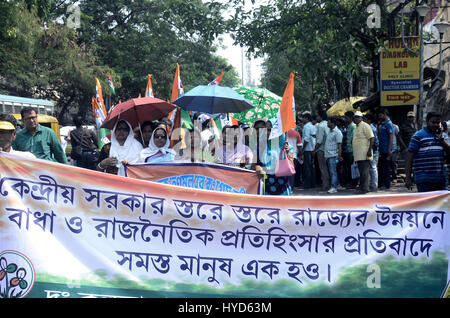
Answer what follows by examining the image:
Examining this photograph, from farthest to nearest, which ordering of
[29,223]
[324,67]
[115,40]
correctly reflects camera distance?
[115,40]
[324,67]
[29,223]

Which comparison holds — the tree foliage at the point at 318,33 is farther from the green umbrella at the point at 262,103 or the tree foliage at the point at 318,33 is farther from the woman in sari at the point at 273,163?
the woman in sari at the point at 273,163

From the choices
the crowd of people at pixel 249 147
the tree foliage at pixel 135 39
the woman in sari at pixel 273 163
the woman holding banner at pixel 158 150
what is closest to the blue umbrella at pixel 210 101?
the crowd of people at pixel 249 147

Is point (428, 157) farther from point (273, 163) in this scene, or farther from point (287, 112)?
point (273, 163)

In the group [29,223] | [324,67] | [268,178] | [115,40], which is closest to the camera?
[29,223]

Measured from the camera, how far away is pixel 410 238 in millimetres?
4480

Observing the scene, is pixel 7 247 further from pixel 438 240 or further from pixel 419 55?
pixel 419 55

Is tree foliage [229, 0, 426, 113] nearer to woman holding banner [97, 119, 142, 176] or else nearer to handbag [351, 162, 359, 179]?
handbag [351, 162, 359, 179]

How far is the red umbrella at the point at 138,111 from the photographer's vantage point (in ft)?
28.4

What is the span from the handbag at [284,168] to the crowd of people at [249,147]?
0.19ft

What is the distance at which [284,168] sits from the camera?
769 centimetres

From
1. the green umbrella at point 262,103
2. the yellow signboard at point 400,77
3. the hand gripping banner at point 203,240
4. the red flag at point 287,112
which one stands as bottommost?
the hand gripping banner at point 203,240

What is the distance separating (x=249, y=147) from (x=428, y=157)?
2404 millimetres

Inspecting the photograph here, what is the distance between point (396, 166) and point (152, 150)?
8408 mm
